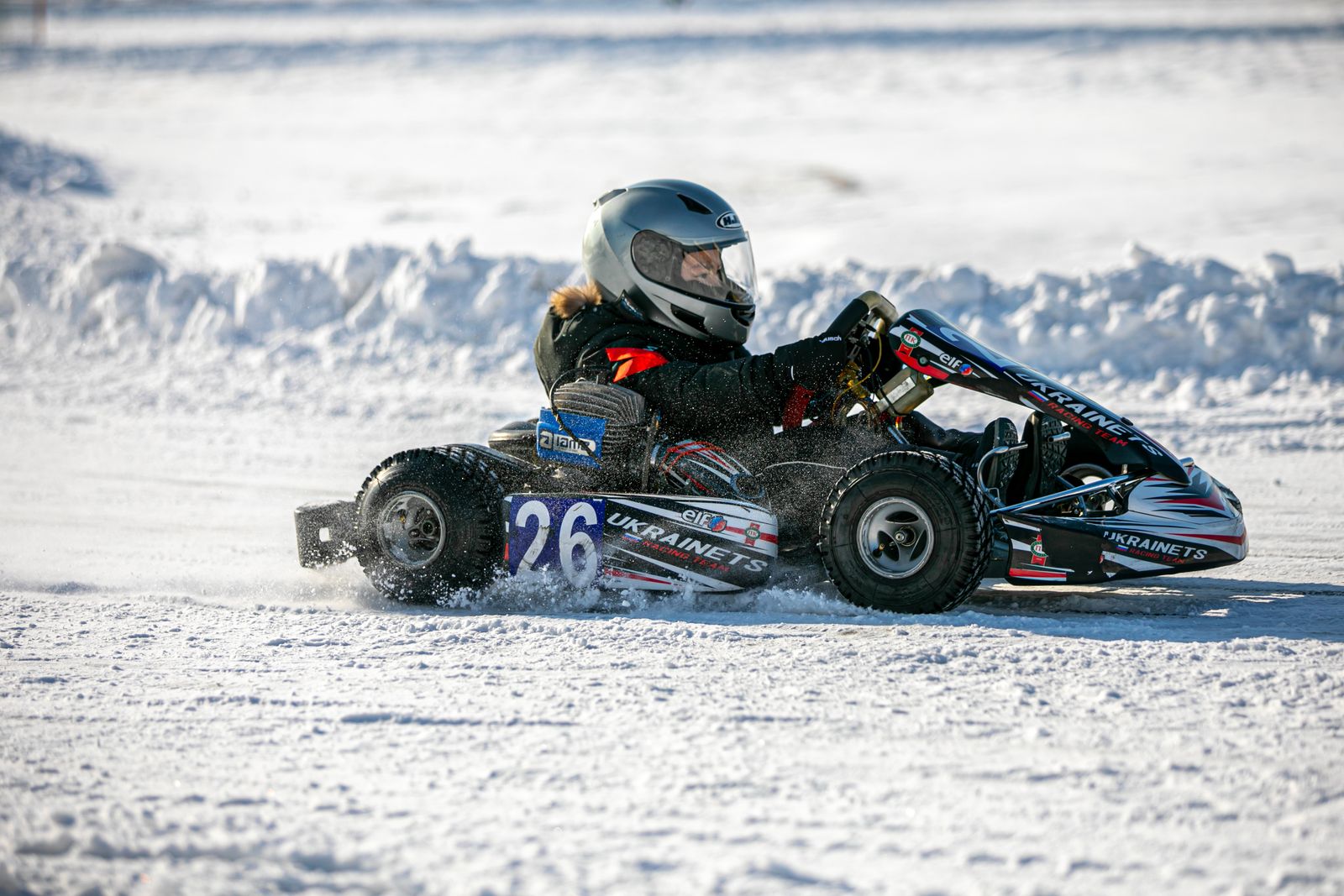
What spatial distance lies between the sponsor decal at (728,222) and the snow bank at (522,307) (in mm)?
4341

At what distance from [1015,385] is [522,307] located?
6363mm

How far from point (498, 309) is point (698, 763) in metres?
7.68

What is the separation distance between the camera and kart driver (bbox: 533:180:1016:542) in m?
5.63

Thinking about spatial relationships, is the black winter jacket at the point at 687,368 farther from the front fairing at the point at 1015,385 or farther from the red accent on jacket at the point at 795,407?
the front fairing at the point at 1015,385

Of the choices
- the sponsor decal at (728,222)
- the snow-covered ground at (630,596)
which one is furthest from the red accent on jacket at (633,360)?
the snow-covered ground at (630,596)

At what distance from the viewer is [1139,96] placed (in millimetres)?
22188

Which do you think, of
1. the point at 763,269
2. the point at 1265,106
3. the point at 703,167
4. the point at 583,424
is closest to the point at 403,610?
the point at 583,424

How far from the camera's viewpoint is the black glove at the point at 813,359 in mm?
5289

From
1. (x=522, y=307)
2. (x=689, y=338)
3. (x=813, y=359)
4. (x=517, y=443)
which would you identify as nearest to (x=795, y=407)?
(x=813, y=359)

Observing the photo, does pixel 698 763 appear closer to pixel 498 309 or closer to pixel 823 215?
pixel 498 309

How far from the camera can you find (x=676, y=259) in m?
5.82

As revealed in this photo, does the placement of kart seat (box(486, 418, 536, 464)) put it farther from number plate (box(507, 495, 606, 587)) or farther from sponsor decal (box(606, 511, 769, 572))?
sponsor decal (box(606, 511, 769, 572))

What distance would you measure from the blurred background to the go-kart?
6.82 meters

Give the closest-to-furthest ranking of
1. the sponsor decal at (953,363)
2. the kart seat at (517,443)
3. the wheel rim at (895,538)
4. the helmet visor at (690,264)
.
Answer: the wheel rim at (895,538)
the sponsor decal at (953,363)
the helmet visor at (690,264)
the kart seat at (517,443)
